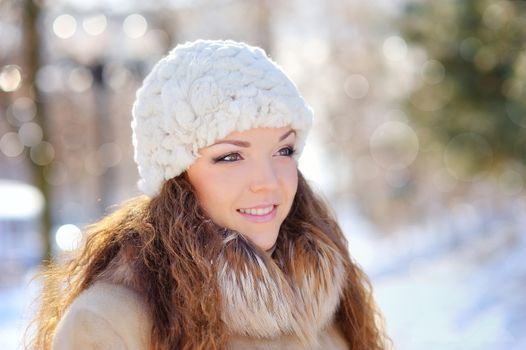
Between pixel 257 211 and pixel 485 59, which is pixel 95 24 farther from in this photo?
pixel 257 211

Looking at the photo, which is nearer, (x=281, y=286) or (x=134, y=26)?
(x=281, y=286)

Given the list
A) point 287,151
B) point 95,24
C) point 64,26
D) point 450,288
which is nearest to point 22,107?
point 64,26

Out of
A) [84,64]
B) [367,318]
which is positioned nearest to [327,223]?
[367,318]

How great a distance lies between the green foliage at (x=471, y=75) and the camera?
690 centimetres

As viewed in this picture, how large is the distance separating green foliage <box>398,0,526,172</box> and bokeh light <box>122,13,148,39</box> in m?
3.91

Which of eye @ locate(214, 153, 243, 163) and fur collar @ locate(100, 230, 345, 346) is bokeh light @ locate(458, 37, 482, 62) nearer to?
fur collar @ locate(100, 230, 345, 346)

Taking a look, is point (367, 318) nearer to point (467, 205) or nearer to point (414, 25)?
point (414, 25)

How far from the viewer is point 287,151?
2.30m

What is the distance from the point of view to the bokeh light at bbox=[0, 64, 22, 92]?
26.8ft

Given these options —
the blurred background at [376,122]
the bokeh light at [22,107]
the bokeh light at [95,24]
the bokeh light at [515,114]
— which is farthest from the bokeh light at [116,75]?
the bokeh light at [515,114]

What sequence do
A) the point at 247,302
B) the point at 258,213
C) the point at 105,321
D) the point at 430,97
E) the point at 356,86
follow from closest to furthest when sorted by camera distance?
the point at 105,321 → the point at 247,302 → the point at 258,213 → the point at 430,97 → the point at 356,86

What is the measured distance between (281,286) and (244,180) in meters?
0.30

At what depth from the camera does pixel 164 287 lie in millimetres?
2127

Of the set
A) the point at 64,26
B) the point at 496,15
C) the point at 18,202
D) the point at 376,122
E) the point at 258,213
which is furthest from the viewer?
the point at 376,122
